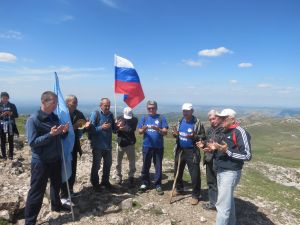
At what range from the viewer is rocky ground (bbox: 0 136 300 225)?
30.8ft

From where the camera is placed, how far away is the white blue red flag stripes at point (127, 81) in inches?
495

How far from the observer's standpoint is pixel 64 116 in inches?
360

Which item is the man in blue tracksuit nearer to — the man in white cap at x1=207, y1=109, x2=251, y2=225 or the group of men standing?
the group of men standing

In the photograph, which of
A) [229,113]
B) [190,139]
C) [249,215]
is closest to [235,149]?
[229,113]

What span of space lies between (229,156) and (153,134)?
12.9 feet

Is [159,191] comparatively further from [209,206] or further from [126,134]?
[126,134]

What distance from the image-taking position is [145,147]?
39.0 feet

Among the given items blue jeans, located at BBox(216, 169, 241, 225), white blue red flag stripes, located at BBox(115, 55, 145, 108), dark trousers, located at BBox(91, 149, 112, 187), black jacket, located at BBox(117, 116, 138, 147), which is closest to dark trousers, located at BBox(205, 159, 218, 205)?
blue jeans, located at BBox(216, 169, 241, 225)

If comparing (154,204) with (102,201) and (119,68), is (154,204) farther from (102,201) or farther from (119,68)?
(119,68)

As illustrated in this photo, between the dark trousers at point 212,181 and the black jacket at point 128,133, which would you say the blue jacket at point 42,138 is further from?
the dark trousers at point 212,181

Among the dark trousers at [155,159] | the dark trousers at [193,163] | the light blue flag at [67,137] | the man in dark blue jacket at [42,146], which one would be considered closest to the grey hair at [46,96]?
the man in dark blue jacket at [42,146]

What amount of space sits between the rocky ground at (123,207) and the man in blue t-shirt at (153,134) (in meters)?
0.89

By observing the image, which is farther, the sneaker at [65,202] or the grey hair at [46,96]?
the sneaker at [65,202]

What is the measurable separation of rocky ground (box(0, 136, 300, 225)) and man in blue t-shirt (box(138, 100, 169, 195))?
893 mm
